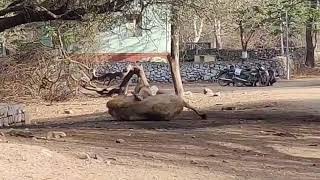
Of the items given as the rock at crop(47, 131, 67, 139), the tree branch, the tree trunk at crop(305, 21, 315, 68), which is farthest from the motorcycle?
the rock at crop(47, 131, 67, 139)

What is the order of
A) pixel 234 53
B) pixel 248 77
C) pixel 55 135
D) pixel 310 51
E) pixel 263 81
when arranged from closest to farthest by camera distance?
pixel 55 135
pixel 263 81
pixel 248 77
pixel 234 53
pixel 310 51

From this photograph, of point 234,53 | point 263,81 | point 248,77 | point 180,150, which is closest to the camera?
point 180,150

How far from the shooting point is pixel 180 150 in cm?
872

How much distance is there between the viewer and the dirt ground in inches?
269

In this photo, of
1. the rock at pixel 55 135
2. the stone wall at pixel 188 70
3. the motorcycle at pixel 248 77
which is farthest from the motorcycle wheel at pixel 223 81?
the rock at pixel 55 135

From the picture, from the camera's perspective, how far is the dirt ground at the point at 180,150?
6.84m

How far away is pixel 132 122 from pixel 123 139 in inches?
114

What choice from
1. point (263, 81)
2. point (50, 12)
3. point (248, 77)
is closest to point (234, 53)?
point (248, 77)

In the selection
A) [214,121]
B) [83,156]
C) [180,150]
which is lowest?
[214,121]

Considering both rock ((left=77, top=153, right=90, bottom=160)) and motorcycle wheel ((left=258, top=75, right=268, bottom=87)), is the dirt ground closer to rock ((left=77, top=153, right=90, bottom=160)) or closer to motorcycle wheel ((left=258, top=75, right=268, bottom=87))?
rock ((left=77, top=153, right=90, bottom=160))

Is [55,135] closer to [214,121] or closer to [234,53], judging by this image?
[214,121]

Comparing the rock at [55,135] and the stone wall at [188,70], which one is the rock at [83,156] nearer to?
the rock at [55,135]

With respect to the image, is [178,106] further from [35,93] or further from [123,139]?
[35,93]

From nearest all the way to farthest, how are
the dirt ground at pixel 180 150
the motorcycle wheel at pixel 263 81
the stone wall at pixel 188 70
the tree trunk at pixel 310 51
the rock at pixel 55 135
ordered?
the dirt ground at pixel 180 150 < the rock at pixel 55 135 < the motorcycle wheel at pixel 263 81 < the stone wall at pixel 188 70 < the tree trunk at pixel 310 51
